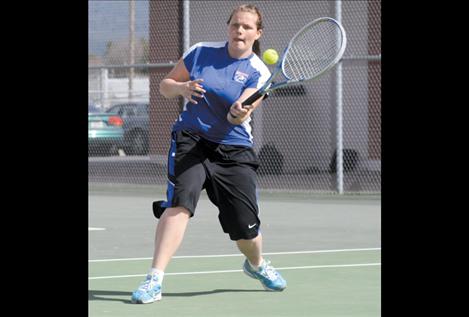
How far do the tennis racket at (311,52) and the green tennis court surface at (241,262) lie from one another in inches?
52.5

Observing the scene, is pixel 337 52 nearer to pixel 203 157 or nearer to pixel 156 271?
pixel 203 157

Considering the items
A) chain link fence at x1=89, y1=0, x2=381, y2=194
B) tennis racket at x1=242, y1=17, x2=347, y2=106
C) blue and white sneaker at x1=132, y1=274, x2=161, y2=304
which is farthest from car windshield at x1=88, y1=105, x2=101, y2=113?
blue and white sneaker at x1=132, y1=274, x2=161, y2=304

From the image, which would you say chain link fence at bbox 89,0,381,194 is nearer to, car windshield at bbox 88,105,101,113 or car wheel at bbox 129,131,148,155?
car wheel at bbox 129,131,148,155

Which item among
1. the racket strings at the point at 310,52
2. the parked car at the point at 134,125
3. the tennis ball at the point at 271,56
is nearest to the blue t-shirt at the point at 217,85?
the racket strings at the point at 310,52

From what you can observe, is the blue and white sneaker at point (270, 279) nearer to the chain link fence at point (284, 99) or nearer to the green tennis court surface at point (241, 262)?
the green tennis court surface at point (241, 262)

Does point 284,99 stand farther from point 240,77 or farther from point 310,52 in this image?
point 240,77

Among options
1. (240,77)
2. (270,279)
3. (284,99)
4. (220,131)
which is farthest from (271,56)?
(284,99)

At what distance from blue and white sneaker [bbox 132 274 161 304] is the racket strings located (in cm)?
153

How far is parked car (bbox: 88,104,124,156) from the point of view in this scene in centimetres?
2433

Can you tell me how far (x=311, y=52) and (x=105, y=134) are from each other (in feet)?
56.5

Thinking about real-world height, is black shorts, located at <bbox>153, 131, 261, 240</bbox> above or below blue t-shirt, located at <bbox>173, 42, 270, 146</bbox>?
below
